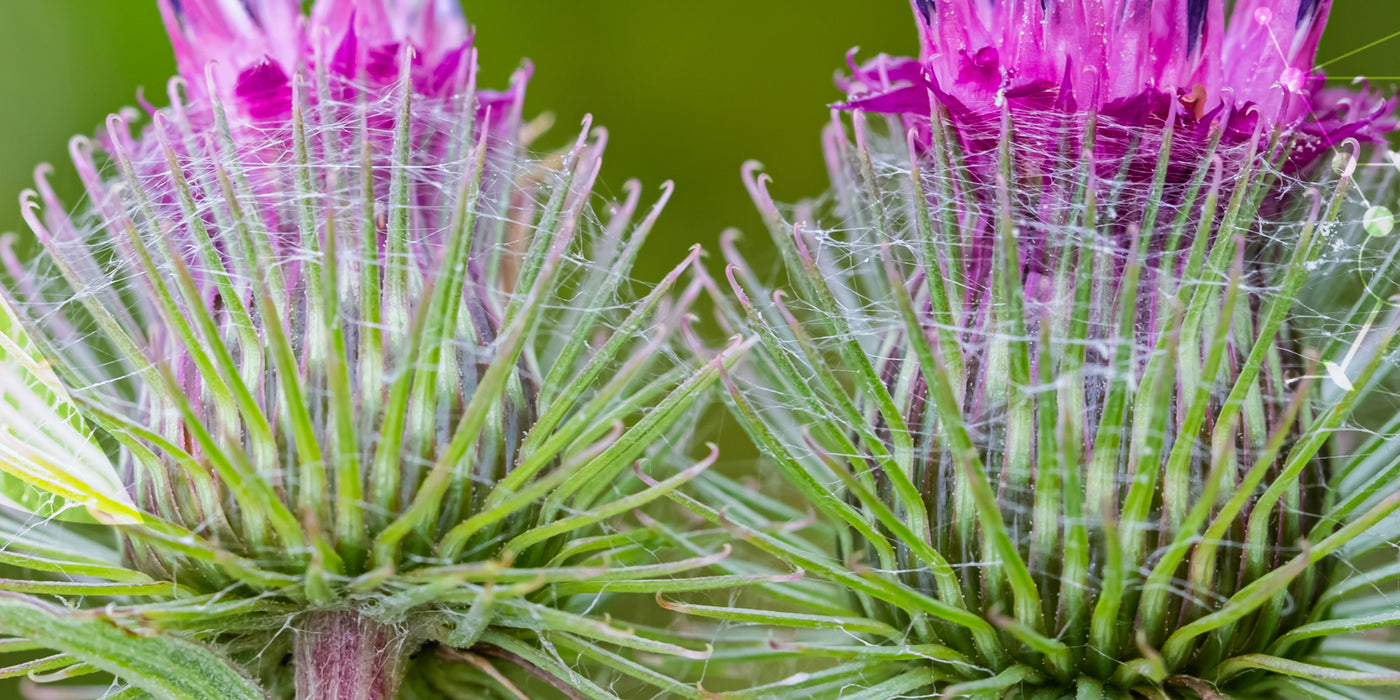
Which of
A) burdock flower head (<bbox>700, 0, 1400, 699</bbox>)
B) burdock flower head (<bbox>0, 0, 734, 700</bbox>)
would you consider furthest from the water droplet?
burdock flower head (<bbox>0, 0, 734, 700</bbox>)

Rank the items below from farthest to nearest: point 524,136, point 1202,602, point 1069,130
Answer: point 524,136 → point 1069,130 → point 1202,602

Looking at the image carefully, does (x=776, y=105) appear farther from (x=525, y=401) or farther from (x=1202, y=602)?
(x=1202, y=602)

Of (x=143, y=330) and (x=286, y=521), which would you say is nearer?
(x=286, y=521)

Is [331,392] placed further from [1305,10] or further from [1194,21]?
[1305,10]

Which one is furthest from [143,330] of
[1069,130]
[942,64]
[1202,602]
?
[1202,602]

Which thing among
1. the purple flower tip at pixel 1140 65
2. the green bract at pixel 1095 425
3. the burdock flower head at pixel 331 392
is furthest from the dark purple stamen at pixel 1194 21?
the burdock flower head at pixel 331 392

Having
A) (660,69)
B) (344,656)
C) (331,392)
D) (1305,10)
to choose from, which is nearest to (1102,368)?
(1305,10)

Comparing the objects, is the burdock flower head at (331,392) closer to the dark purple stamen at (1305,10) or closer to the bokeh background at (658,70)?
the dark purple stamen at (1305,10)
